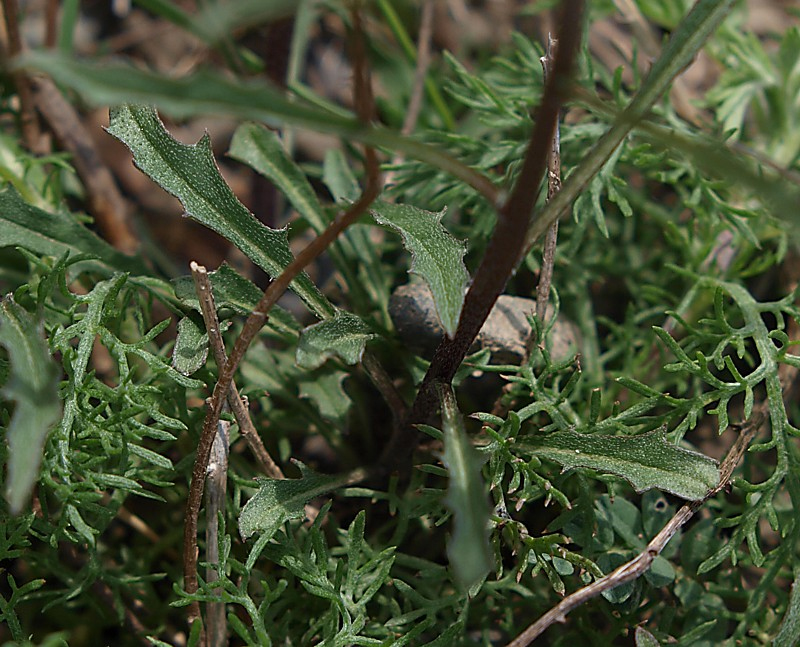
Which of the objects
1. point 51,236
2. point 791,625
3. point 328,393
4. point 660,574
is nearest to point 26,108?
point 51,236

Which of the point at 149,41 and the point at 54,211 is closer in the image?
the point at 54,211

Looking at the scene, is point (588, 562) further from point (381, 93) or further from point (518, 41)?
point (381, 93)

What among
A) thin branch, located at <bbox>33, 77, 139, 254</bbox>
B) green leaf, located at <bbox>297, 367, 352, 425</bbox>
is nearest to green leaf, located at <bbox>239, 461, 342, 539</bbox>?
green leaf, located at <bbox>297, 367, 352, 425</bbox>

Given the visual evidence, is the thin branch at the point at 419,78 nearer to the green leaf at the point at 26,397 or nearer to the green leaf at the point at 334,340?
the green leaf at the point at 334,340

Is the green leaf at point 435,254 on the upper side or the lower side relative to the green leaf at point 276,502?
upper

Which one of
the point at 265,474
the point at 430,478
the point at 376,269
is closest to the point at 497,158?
the point at 376,269

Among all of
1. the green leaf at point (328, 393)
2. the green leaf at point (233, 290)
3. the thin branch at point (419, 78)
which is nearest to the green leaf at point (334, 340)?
the green leaf at point (233, 290)
